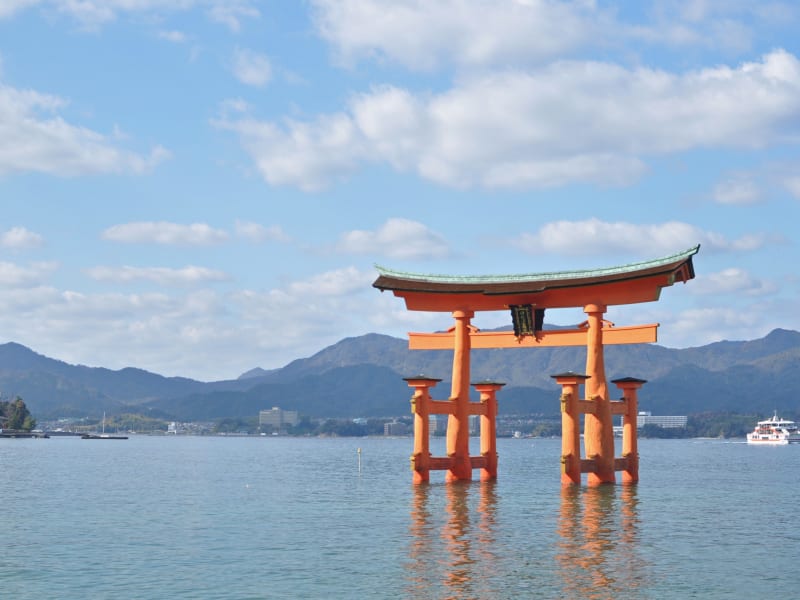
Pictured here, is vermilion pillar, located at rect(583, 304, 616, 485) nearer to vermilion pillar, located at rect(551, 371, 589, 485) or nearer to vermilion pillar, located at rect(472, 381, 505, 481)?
vermilion pillar, located at rect(551, 371, 589, 485)

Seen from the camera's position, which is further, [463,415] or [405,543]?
[463,415]

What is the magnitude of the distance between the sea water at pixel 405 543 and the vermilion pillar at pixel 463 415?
121 centimetres

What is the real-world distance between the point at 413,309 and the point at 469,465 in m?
7.91

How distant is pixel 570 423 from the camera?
133ft

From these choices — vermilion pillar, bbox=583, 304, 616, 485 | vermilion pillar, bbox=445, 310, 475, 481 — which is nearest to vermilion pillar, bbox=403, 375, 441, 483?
vermilion pillar, bbox=445, 310, 475, 481

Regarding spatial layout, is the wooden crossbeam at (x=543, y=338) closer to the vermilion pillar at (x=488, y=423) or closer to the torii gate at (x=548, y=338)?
the torii gate at (x=548, y=338)

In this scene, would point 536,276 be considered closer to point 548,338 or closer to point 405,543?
point 548,338

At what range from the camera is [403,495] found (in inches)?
1751

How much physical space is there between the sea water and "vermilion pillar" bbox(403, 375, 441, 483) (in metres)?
0.97

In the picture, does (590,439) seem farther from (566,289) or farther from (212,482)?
(212,482)

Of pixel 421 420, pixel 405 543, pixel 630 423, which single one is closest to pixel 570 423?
pixel 630 423

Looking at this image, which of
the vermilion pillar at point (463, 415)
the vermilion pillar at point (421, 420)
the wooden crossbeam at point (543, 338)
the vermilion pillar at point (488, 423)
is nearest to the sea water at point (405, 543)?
the vermilion pillar at point (421, 420)

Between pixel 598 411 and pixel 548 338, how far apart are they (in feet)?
17.7

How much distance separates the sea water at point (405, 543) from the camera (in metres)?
21.6
